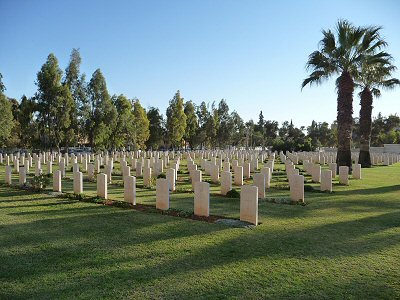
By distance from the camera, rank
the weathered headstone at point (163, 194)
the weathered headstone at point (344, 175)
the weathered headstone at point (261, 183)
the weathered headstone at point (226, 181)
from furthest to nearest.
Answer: the weathered headstone at point (344, 175) → the weathered headstone at point (226, 181) → the weathered headstone at point (261, 183) → the weathered headstone at point (163, 194)

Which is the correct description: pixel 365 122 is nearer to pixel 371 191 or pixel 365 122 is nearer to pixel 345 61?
pixel 345 61

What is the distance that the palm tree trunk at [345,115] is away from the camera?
2011 centimetres

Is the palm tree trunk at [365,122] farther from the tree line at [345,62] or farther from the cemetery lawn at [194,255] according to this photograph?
the cemetery lawn at [194,255]

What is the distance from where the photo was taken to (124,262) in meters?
5.09

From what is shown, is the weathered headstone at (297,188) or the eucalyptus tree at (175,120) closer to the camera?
the weathered headstone at (297,188)

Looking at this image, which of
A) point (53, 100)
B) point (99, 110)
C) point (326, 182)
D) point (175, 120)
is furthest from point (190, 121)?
point (326, 182)

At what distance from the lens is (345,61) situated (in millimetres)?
20141

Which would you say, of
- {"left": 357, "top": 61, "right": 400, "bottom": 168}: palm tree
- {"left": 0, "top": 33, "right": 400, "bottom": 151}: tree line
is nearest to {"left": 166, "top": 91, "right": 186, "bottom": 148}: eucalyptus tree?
{"left": 0, "top": 33, "right": 400, "bottom": 151}: tree line

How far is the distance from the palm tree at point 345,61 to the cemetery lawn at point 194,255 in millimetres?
11875

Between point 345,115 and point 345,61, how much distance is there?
3.23 meters

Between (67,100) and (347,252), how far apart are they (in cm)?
3294

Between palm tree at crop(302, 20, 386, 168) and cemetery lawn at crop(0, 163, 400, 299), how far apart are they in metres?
11.9

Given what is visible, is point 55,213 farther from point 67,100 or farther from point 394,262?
point 67,100

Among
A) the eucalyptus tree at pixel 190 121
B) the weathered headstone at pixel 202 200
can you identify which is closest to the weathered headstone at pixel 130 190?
the weathered headstone at pixel 202 200
